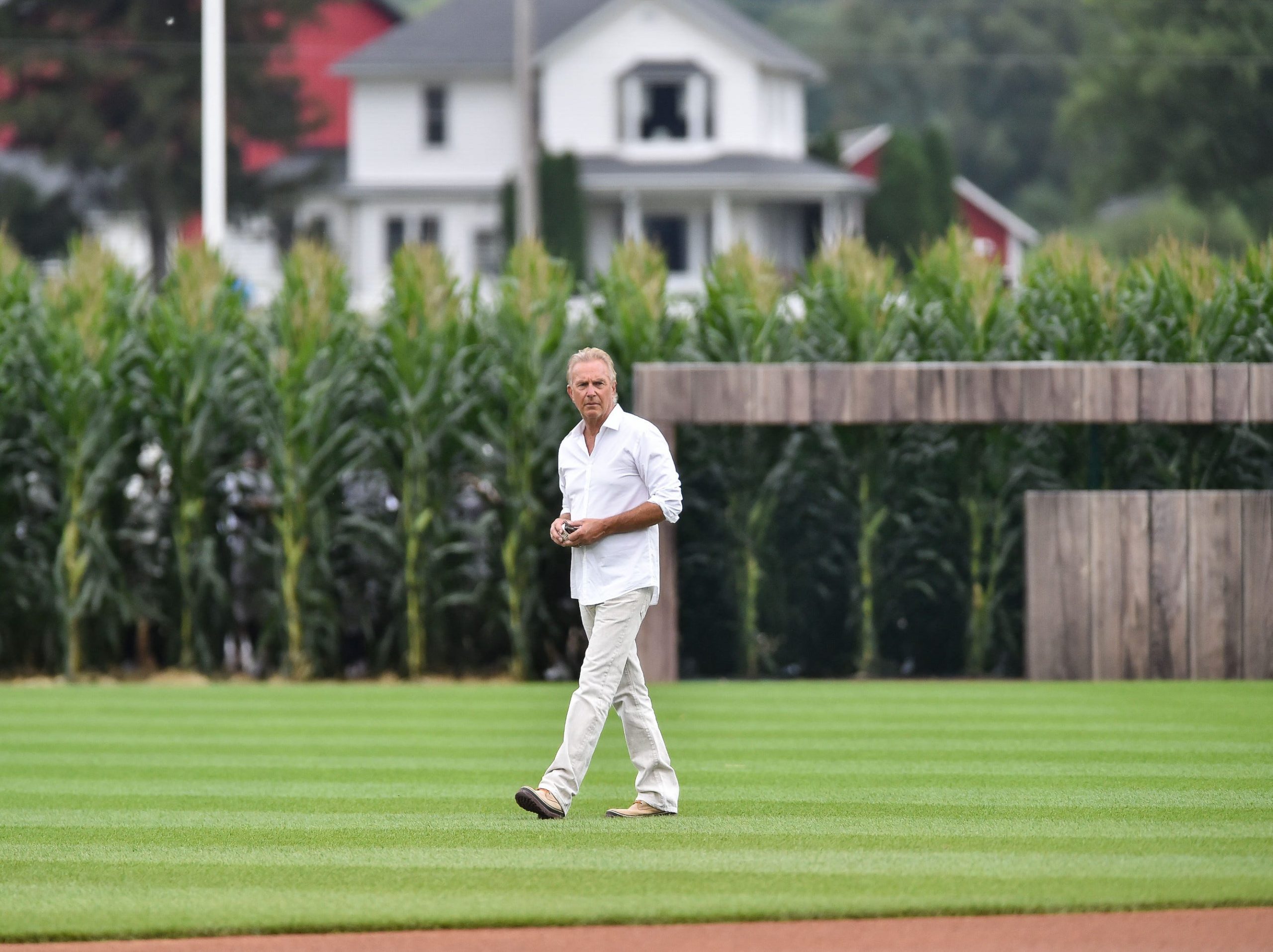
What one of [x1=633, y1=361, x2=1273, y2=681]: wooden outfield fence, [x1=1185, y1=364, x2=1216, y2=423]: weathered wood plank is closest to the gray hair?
[x1=633, y1=361, x2=1273, y2=681]: wooden outfield fence

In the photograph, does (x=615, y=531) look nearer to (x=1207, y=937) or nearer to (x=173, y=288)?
(x=1207, y=937)

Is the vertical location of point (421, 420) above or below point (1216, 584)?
above

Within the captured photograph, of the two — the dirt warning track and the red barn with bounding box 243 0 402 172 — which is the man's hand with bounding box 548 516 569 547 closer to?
the dirt warning track

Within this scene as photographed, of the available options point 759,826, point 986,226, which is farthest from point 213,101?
point 986,226

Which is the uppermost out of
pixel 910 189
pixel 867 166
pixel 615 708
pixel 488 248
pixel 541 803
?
pixel 867 166

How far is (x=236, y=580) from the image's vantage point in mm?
16109

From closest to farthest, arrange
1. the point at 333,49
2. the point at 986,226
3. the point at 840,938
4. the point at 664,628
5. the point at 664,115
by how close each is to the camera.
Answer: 1. the point at 840,938
2. the point at 664,628
3. the point at 664,115
4. the point at 986,226
5. the point at 333,49

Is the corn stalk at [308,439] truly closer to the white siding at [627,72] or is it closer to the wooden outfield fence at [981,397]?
the wooden outfield fence at [981,397]

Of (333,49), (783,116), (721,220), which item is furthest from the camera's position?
(333,49)

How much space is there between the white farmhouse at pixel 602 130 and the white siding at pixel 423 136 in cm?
4

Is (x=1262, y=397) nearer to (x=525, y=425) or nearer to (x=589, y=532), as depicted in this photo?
(x=525, y=425)

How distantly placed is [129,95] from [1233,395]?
46.9 metres

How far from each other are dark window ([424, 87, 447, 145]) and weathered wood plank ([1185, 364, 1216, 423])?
4330 cm

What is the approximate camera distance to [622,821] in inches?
348
